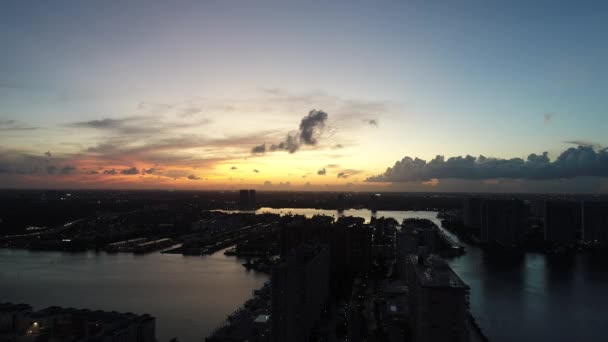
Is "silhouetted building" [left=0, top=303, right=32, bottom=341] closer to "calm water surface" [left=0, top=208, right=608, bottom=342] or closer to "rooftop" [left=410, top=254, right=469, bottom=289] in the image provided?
"calm water surface" [left=0, top=208, right=608, bottom=342]

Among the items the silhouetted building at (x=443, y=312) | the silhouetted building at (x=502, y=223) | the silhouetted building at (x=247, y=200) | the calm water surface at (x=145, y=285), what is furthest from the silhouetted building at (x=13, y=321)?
the silhouetted building at (x=247, y=200)

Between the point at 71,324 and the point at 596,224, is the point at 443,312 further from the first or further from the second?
the point at 596,224

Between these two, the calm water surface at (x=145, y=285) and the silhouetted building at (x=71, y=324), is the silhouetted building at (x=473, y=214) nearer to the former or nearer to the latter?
the calm water surface at (x=145, y=285)

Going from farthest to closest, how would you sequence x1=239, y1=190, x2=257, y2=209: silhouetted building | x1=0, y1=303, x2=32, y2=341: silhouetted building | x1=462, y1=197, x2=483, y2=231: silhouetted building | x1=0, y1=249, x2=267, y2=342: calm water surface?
1. x1=239, y1=190, x2=257, y2=209: silhouetted building
2. x1=462, y1=197, x2=483, y2=231: silhouetted building
3. x1=0, y1=249, x2=267, y2=342: calm water surface
4. x1=0, y1=303, x2=32, y2=341: silhouetted building

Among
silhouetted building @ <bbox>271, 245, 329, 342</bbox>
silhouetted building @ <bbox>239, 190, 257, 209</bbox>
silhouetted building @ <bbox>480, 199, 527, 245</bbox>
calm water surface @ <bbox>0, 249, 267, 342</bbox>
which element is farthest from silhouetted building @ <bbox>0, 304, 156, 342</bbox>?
silhouetted building @ <bbox>239, 190, 257, 209</bbox>

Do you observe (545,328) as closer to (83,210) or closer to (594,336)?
(594,336)

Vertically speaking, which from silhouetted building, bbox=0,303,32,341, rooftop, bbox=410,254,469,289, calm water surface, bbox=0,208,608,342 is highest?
rooftop, bbox=410,254,469,289

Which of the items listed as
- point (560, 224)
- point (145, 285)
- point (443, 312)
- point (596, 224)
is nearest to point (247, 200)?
point (560, 224)
